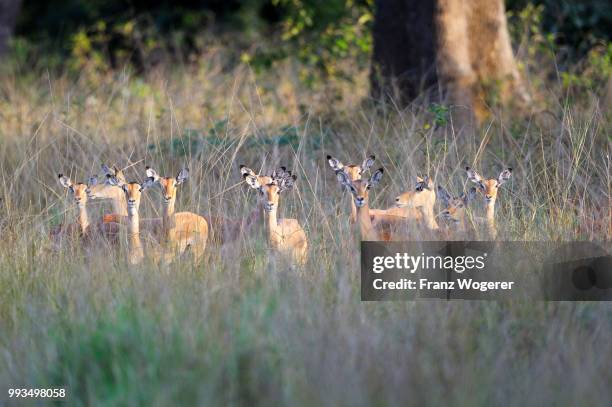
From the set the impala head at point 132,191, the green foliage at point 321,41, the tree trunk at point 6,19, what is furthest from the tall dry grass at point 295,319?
the tree trunk at point 6,19

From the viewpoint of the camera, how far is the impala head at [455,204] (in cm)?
634

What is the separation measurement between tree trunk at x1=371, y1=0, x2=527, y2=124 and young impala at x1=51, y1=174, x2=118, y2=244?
3335 millimetres

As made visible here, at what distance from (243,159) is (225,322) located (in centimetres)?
374

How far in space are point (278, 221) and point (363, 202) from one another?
527 mm

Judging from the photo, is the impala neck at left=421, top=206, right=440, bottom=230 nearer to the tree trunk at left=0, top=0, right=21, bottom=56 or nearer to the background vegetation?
the background vegetation

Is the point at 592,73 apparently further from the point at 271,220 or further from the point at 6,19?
the point at 6,19

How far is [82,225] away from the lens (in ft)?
21.6

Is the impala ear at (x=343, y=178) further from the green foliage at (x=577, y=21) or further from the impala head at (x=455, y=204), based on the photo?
the green foliage at (x=577, y=21)

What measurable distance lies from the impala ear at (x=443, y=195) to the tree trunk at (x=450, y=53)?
2.57m

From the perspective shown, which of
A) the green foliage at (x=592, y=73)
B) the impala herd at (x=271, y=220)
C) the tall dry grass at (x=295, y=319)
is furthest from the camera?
the green foliage at (x=592, y=73)

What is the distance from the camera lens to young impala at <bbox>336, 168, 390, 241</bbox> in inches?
242

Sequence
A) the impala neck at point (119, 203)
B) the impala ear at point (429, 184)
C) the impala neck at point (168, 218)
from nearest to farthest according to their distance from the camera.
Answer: the impala neck at point (168, 218)
the impala ear at point (429, 184)
the impala neck at point (119, 203)

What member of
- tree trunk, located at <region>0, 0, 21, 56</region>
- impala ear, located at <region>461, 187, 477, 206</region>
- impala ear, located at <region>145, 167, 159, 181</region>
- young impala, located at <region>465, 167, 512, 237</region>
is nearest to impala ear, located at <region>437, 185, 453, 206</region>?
impala ear, located at <region>461, 187, 477, 206</region>

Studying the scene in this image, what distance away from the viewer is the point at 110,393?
4.29 metres
